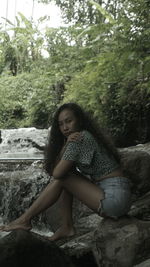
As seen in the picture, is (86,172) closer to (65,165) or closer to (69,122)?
(65,165)

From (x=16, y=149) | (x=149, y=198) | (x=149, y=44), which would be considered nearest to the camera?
(x=149, y=198)

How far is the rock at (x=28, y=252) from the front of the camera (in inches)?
98.8

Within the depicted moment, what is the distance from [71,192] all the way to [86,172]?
0.20 meters

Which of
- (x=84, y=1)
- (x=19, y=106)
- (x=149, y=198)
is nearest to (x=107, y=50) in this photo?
(x=149, y=198)

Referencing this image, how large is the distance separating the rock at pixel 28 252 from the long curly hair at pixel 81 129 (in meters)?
0.70

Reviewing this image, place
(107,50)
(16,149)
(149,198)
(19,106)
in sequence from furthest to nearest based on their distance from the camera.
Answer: (19,106)
(16,149)
(107,50)
(149,198)

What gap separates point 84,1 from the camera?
16.2 metres

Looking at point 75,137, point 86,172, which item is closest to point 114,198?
point 86,172

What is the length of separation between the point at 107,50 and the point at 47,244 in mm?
4297

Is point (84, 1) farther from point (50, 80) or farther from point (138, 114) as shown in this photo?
point (138, 114)

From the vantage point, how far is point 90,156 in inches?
112

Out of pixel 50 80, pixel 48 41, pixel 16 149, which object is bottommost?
pixel 16 149

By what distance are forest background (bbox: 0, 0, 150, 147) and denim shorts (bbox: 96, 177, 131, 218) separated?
276 cm

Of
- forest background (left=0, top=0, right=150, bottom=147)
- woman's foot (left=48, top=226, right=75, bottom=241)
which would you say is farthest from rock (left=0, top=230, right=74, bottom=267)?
forest background (left=0, top=0, right=150, bottom=147)
